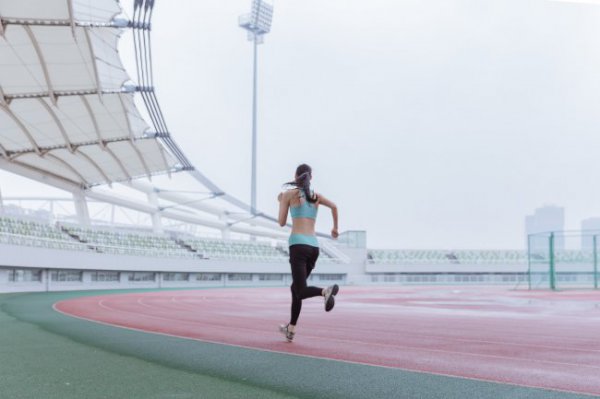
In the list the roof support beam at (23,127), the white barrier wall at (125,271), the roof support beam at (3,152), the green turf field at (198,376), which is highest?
the roof support beam at (23,127)

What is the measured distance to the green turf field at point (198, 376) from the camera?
14.8 feet

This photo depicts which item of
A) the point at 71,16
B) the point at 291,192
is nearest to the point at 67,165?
the point at 71,16

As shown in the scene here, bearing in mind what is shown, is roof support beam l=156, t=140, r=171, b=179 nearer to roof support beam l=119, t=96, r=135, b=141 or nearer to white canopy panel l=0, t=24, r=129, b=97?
roof support beam l=119, t=96, r=135, b=141

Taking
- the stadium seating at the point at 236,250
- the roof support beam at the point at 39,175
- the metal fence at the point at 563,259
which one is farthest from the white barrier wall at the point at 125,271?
the metal fence at the point at 563,259

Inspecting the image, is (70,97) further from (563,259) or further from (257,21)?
(257,21)

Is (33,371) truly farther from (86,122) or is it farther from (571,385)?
(86,122)

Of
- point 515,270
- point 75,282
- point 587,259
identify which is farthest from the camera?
point 515,270

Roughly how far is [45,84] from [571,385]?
25134 mm

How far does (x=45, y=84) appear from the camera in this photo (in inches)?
1006

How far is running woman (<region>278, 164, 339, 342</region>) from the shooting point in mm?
6789

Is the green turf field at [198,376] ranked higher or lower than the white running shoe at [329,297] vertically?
lower

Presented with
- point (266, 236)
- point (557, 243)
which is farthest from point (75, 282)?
point (266, 236)

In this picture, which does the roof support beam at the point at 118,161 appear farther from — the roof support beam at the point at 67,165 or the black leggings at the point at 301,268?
the black leggings at the point at 301,268

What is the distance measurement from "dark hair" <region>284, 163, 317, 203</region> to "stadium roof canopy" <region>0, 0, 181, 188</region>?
14989mm
